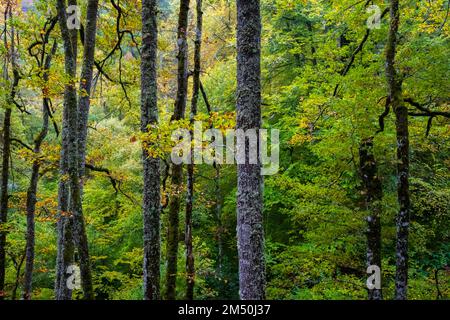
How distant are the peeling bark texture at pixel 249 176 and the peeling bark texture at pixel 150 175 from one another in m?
2.36

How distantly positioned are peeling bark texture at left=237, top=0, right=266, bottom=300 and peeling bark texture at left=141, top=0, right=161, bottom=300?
7.76 ft

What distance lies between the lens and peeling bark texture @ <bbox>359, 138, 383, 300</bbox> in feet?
30.0

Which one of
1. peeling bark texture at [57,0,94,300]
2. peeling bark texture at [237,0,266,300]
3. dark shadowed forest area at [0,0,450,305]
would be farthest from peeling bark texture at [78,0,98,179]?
peeling bark texture at [237,0,266,300]

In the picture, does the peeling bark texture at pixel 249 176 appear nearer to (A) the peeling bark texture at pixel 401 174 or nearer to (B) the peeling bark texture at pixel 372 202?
(A) the peeling bark texture at pixel 401 174

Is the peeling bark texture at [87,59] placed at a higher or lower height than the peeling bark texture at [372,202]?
higher

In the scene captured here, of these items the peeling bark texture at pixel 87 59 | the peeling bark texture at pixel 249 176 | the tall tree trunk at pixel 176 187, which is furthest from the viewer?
the tall tree trunk at pixel 176 187

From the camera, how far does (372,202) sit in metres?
9.38

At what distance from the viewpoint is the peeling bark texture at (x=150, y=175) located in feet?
21.2

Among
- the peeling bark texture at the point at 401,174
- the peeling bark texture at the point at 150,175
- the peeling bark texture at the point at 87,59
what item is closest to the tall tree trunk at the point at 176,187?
the peeling bark texture at the point at 150,175

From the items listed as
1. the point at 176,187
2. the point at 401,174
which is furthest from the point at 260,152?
the point at 401,174

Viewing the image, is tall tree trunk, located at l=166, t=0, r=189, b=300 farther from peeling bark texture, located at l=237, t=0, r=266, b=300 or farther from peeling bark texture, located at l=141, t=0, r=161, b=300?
peeling bark texture, located at l=237, t=0, r=266, b=300

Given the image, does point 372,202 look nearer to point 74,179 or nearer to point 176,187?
point 176,187

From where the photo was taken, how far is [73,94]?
285 inches
